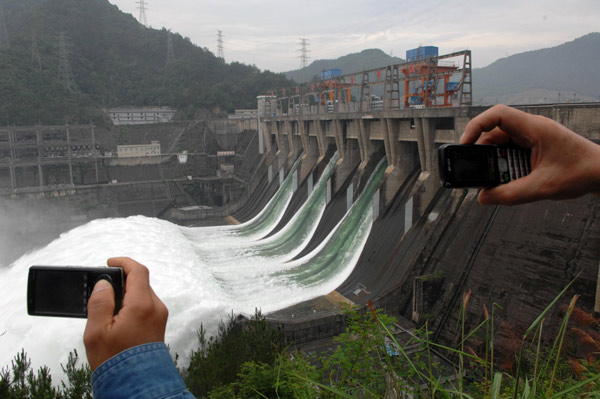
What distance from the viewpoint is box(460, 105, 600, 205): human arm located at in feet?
5.18

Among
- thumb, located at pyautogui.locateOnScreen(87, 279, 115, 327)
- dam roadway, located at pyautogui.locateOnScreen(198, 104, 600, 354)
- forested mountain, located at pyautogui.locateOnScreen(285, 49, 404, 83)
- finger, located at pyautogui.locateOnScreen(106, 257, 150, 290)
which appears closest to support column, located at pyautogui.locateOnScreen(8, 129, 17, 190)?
dam roadway, located at pyautogui.locateOnScreen(198, 104, 600, 354)

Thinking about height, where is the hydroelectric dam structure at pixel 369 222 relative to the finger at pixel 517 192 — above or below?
below

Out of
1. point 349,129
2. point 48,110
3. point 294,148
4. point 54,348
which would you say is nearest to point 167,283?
point 54,348

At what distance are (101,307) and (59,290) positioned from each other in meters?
0.46

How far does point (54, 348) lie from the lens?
801 centimetres

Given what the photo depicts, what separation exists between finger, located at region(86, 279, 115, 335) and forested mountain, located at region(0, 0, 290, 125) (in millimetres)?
46987

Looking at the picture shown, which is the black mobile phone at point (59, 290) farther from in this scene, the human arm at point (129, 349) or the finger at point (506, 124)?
the finger at point (506, 124)

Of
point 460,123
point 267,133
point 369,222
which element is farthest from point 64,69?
point 460,123

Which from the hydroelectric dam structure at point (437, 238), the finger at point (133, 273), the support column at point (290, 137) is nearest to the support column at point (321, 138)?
the hydroelectric dam structure at point (437, 238)

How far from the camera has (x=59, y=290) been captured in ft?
5.26

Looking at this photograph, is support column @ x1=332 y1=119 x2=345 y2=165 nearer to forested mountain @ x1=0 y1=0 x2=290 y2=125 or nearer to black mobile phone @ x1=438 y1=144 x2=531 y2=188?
black mobile phone @ x1=438 y1=144 x2=531 y2=188

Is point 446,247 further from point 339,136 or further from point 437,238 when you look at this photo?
point 339,136

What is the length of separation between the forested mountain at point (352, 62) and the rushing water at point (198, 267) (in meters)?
89.7

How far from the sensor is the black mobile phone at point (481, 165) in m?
1.72
